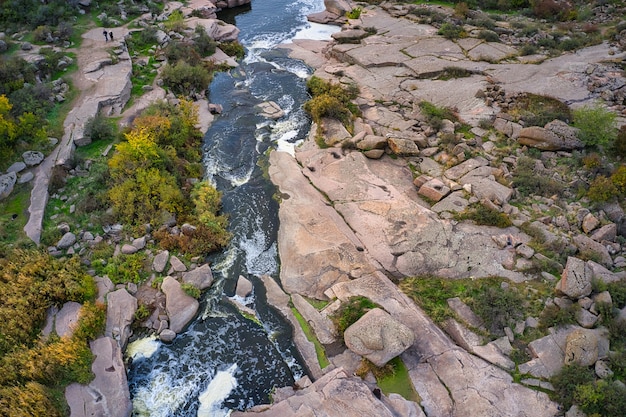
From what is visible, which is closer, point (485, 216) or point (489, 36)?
point (485, 216)

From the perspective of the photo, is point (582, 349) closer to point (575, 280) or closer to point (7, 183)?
point (575, 280)

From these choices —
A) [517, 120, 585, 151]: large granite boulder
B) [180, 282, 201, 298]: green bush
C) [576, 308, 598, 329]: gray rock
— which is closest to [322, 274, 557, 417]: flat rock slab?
[576, 308, 598, 329]: gray rock

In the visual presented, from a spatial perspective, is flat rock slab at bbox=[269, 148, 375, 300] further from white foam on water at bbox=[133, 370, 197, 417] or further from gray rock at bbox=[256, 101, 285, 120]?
gray rock at bbox=[256, 101, 285, 120]

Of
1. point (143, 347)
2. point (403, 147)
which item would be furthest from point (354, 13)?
point (143, 347)

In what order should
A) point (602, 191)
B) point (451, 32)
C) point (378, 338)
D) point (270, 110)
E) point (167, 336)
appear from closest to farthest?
point (378, 338) < point (167, 336) < point (602, 191) < point (270, 110) < point (451, 32)

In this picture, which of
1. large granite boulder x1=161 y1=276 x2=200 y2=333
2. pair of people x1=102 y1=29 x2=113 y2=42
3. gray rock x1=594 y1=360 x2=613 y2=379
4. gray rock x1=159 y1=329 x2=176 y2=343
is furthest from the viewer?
pair of people x1=102 y1=29 x2=113 y2=42

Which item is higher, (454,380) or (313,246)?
(313,246)

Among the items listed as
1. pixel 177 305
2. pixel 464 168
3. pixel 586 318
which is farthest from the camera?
pixel 464 168

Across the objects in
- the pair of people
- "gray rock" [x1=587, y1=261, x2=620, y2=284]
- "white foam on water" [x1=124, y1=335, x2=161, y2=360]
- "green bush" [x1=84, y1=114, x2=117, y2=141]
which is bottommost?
"white foam on water" [x1=124, y1=335, x2=161, y2=360]
